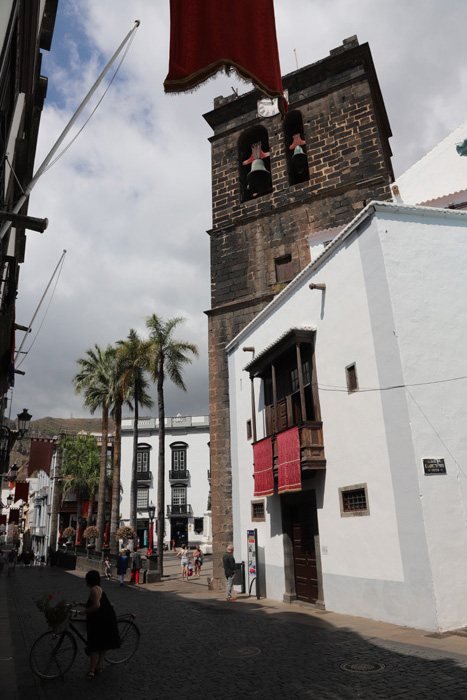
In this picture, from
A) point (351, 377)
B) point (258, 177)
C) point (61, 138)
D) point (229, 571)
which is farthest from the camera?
point (258, 177)

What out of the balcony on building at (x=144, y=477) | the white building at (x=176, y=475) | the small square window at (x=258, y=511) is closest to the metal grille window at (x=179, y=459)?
the white building at (x=176, y=475)

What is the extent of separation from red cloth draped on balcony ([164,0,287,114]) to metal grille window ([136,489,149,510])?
50.7 meters

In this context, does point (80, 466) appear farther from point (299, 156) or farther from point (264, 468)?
point (299, 156)

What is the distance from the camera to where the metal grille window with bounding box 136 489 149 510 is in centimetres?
5250

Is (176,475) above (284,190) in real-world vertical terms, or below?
below

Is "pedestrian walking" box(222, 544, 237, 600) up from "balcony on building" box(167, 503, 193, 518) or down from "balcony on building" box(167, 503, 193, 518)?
down

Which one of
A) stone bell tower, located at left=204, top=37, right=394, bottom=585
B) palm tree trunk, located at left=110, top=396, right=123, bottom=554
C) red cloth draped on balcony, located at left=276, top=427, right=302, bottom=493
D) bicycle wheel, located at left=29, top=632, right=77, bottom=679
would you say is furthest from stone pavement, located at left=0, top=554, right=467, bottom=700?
palm tree trunk, located at left=110, top=396, right=123, bottom=554

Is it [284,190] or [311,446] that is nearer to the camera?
[311,446]

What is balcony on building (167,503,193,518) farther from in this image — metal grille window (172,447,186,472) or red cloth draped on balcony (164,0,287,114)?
red cloth draped on balcony (164,0,287,114)

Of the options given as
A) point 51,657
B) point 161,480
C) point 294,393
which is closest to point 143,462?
point 161,480

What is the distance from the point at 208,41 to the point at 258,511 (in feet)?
45.0

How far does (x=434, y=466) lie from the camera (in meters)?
9.62

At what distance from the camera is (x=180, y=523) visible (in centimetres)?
5141

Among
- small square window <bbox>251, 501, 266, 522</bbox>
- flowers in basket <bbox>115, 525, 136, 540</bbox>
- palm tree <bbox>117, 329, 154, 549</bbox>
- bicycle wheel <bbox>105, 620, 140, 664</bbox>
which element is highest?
palm tree <bbox>117, 329, 154, 549</bbox>
